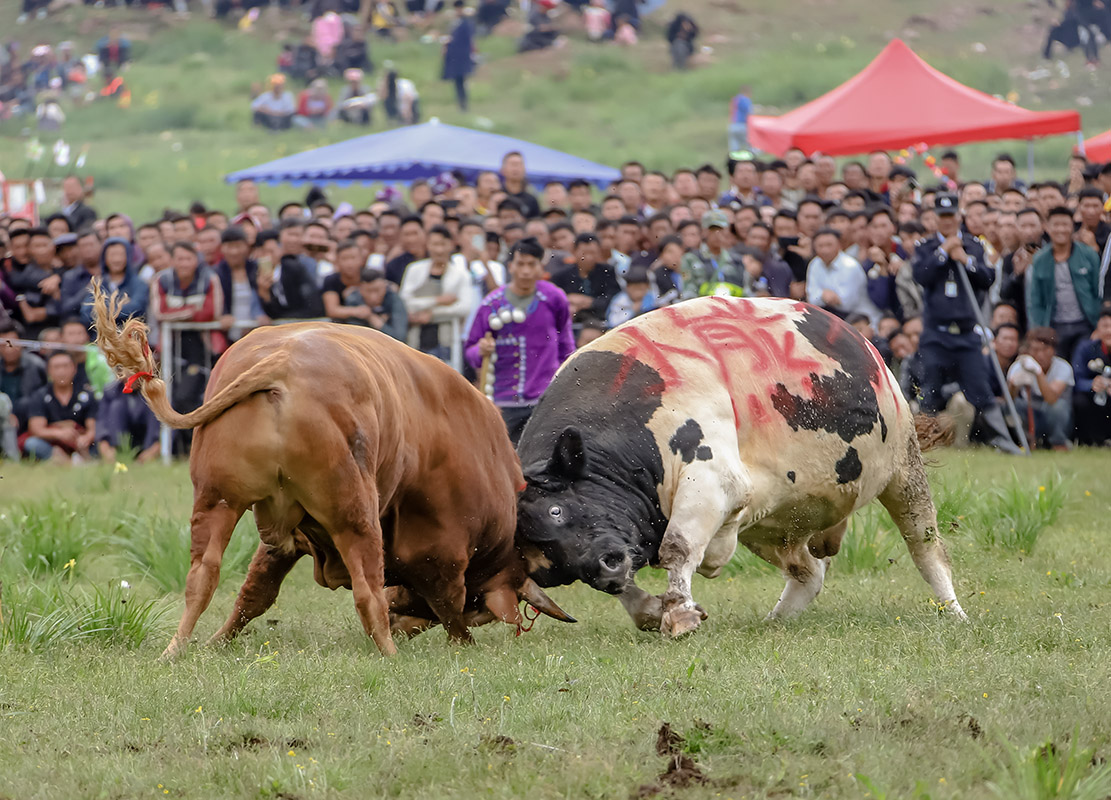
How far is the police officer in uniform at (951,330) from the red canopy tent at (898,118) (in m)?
5.50

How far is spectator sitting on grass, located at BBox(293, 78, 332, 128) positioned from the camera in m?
34.0

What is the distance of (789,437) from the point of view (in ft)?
22.4

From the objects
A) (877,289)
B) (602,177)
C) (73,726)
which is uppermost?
(73,726)

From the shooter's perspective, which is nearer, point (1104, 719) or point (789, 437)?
point (1104, 719)

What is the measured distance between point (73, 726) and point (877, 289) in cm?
937

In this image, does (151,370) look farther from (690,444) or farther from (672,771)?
(672,771)

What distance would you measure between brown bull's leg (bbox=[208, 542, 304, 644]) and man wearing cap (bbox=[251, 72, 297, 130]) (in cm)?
2889

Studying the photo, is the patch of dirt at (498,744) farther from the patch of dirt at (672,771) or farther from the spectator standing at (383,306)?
the spectator standing at (383,306)

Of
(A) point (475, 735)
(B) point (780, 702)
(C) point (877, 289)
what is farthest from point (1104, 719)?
(C) point (877, 289)

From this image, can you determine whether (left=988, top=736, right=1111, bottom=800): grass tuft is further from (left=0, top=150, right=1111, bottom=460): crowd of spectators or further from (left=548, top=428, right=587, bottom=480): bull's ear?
(left=0, top=150, right=1111, bottom=460): crowd of spectators

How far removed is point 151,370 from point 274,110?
29.5m

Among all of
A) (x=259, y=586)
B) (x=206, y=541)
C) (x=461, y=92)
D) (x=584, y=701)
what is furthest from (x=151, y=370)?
(x=461, y=92)

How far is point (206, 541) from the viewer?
573 centimetres

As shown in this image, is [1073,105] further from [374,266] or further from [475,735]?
[475,735]
